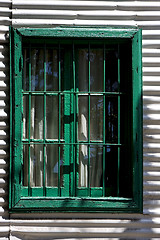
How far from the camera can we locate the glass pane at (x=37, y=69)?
16.1ft

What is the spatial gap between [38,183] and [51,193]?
0.23 meters

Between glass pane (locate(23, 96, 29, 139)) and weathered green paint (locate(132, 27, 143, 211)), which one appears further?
glass pane (locate(23, 96, 29, 139))

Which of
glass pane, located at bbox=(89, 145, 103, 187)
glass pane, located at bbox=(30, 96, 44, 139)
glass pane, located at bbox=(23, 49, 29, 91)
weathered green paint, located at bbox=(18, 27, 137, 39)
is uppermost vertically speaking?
weathered green paint, located at bbox=(18, 27, 137, 39)

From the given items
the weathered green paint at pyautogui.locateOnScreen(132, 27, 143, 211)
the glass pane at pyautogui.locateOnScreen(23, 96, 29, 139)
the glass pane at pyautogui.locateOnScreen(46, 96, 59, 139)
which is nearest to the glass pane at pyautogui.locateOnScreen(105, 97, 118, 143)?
the weathered green paint at pyautogui.locateOnScreen(132, 27, 143, 211)

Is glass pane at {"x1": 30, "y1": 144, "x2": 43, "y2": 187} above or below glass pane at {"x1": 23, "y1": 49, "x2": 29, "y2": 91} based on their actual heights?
below

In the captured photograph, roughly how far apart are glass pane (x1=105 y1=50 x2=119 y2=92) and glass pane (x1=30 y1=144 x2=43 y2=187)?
127 cm

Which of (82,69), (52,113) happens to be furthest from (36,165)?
(82,69)

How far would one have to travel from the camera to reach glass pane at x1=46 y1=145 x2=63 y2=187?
15.9 ft

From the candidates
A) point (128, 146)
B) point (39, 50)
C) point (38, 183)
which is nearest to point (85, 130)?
point (128, 146)

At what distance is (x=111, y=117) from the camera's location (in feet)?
16.1

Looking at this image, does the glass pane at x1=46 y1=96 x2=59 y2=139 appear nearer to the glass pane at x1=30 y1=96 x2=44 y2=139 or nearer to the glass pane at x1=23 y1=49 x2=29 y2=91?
the glass pane at x1=30 y1=96 x2=44 y2=139

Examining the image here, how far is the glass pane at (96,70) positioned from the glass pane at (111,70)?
0.08 meters

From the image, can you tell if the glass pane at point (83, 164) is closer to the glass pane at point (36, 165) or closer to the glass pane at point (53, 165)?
the glass pane at point (53, 165)

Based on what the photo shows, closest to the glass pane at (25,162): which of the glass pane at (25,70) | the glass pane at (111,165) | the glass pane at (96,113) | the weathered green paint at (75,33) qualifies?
the glass pane at (25,70)
